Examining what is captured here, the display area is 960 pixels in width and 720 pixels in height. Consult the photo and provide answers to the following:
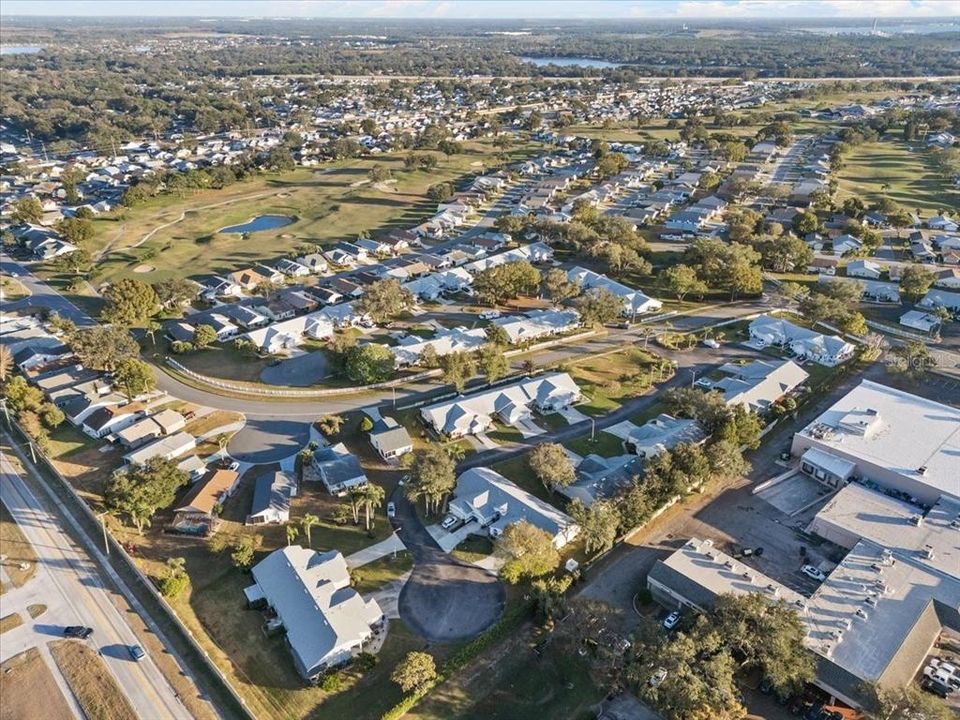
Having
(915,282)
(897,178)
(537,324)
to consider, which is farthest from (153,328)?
(897,178)

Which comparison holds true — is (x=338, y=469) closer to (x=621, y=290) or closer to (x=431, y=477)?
(x=431, y=477)

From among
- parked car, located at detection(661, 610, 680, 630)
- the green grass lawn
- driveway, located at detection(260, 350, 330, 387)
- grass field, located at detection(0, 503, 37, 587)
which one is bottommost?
the green grass lawn

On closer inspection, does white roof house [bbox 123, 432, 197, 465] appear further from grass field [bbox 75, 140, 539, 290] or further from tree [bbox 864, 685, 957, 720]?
tree [bbox 864, 685, 957, 720]

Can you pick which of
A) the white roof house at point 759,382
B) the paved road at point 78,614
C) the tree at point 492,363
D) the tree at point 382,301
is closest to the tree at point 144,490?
the paved road at point 78,614

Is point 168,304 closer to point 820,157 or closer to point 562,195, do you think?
point 562,195

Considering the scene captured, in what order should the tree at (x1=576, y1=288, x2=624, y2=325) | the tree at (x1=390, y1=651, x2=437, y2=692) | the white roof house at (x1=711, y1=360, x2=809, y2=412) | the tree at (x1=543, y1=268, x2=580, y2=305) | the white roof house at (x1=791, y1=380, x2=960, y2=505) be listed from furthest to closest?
the tree at (x1=543, y1=268, x2=580, y2=305), the tree at (x1=576, y1=288, x2=624, y2=325), the white roof house at (x1=711, y1=360, x2=809, y2=412), the white roof house at (x1=791, y1=380, x2=960, y2=505), the tree at (x1=390, y1=651, x2=437, y2=692)

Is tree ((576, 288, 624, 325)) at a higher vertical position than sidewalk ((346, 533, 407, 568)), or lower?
higher

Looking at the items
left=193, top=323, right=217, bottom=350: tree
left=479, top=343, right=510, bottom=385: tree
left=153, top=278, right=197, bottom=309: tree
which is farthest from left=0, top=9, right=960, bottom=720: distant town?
left=479, top=343, right=510, bottom=385: tree
